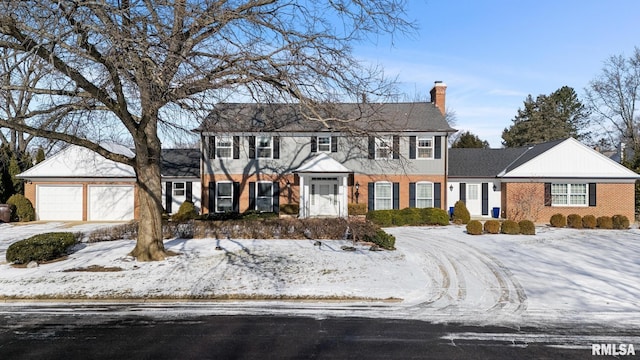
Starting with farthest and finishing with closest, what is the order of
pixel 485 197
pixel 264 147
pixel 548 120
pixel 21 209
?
1. pixel 548 120
2. pixel 485 197
3. pixel 264 147
4. pixel 21 209

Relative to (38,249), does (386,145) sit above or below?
above

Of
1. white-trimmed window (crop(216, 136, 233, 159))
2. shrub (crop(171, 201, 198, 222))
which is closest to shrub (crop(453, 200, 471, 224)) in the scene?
white-trimmed window (crop(216, 136, 233, 159))

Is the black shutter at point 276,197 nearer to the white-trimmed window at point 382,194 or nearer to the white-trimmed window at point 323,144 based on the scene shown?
the white-trimmed window at point 323,144

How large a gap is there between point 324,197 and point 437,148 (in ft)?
25.2

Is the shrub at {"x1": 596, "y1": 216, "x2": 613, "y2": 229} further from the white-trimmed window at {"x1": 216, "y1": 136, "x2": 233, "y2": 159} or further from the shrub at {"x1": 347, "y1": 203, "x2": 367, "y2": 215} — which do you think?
the white-trimmed window at {"x1": 216, "y1": 136, "x2": 233, "y2": 159}

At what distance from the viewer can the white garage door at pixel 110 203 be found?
2562cm

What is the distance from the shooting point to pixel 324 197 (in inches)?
976

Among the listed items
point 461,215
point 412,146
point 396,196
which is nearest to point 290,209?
point 396,196

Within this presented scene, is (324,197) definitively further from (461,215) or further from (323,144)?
(461,215)

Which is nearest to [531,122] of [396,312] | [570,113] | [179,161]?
[570,113]

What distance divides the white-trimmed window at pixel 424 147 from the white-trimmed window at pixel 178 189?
15.4 meters

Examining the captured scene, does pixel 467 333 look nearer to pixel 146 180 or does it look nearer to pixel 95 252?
pixel 146 180

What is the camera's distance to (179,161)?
2791cm

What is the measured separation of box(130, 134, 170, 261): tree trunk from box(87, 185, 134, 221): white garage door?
49.1ft
